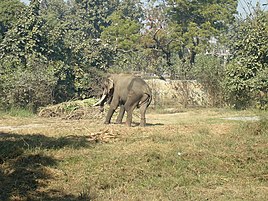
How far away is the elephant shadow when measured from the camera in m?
6.56

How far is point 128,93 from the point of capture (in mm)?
14711

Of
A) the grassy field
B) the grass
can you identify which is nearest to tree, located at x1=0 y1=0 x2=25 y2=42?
the grass

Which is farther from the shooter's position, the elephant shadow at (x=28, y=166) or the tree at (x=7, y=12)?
the tree at (x=7, y=12)

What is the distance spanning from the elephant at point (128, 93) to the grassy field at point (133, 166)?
3076 mm

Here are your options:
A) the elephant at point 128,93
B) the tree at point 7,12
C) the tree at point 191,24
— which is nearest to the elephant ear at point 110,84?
the elephant at point 128,93

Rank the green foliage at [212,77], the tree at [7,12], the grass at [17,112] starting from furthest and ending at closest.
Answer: the tree at [7,12]
the green foliage at [212,77]
the grass at [17,112]

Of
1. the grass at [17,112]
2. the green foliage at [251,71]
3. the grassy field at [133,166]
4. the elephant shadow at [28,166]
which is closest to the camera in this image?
the elephant shadow at [28,166]

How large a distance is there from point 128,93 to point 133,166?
6698 millimetres

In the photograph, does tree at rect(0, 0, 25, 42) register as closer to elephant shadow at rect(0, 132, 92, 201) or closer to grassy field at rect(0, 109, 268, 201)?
grassy field at rect(0, 109, 268, 201)

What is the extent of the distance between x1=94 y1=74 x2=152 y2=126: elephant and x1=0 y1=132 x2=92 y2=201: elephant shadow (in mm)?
4090

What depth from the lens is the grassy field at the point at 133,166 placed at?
6789mm

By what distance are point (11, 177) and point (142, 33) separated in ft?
116

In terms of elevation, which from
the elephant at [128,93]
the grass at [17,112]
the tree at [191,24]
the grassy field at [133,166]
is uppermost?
the tree at [191,24]

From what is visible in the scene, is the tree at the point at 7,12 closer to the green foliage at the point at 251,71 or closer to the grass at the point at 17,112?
the grass at the point at 17,112
